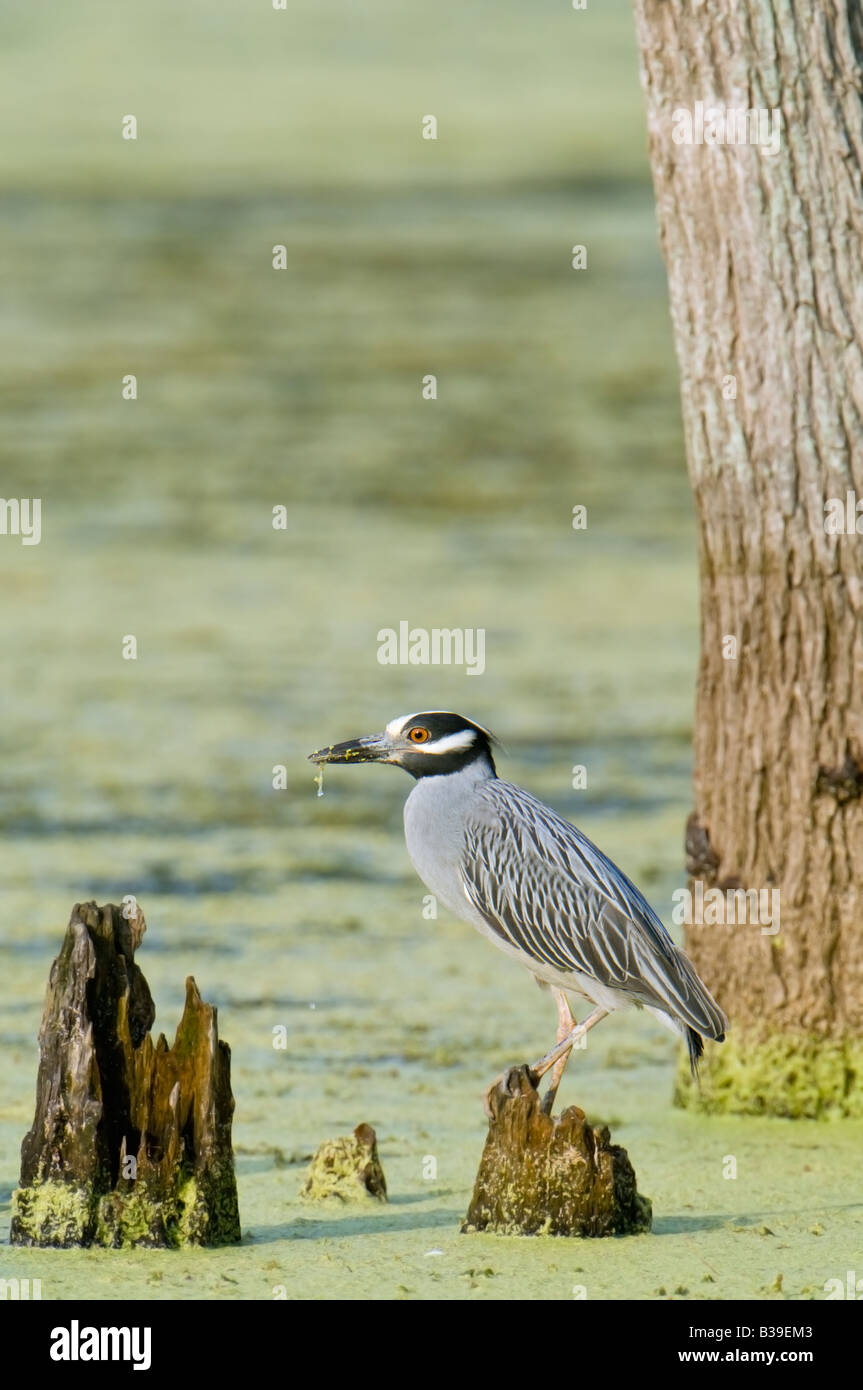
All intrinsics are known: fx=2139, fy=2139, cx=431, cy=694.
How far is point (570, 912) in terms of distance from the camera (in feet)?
15.7

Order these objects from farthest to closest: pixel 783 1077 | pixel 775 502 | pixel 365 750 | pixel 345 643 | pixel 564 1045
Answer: pixel 345 643
pixel 783 1077
pixel 775 502
pixel 365 750
pixel 564 1045

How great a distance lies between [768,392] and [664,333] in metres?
13.8

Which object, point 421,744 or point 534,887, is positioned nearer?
point 534,887

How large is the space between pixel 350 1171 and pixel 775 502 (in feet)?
6.73

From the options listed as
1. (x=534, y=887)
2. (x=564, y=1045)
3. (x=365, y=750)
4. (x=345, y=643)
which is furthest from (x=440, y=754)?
(x=345, y=643)

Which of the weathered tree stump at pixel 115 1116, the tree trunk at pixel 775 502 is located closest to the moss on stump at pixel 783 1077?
the tree trunk at pixel 775 502

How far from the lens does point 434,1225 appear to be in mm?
4801

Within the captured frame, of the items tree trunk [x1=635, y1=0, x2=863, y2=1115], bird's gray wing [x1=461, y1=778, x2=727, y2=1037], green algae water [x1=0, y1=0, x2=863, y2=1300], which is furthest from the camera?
tree trunk [x1=635, y1=0, x2=863, y2=1115]

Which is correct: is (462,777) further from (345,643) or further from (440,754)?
(345,643)

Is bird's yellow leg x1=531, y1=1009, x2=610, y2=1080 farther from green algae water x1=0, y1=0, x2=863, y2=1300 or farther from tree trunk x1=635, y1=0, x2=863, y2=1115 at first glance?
tree trunk x1=635, y1=0, x2=863, y2=1115

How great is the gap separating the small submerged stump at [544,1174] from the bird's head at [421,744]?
0.77 metres

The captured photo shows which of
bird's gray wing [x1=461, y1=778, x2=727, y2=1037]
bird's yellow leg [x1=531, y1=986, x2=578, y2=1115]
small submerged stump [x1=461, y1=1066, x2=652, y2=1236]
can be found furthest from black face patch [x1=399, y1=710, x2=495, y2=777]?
small submerged stump [x1=461, y1=1066, x2=652, y2=1236]

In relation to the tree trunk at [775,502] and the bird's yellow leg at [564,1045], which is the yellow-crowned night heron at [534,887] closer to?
the bird's yellow leg at [564,1045]

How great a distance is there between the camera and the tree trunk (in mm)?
5465
